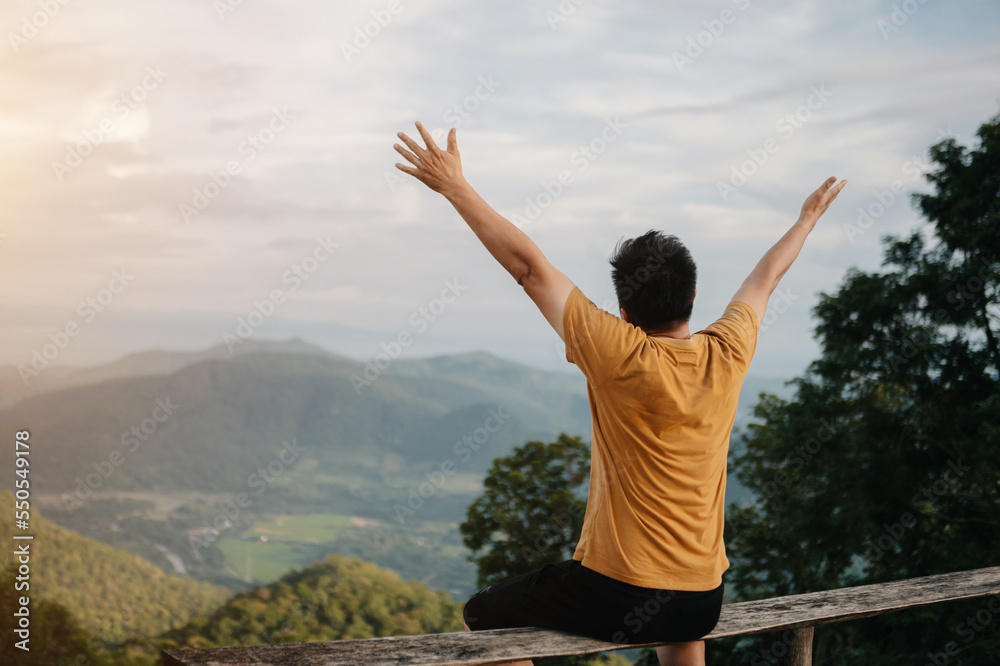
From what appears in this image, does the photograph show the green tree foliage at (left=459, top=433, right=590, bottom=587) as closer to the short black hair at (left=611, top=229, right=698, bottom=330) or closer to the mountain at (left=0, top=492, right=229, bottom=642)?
the short black hair at (left=611, top=229, right=698, bottom=330)

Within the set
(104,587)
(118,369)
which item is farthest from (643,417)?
(118,369)

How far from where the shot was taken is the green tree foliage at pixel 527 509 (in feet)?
30.5

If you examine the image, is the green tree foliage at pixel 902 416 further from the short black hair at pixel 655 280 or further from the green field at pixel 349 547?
the green field at pixel 349 547

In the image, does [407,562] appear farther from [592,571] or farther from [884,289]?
[592,571]

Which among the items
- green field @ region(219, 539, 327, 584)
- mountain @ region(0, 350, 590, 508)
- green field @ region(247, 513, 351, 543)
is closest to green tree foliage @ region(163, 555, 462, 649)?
green field @ region(219, 539, 327, 584)

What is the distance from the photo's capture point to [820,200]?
2.20 metres

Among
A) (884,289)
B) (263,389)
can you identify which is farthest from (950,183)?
(263,389)

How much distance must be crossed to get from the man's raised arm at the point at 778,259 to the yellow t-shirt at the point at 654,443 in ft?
0.86

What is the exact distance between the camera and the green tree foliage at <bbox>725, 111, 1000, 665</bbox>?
32.0ft

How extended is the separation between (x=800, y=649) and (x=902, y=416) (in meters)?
9.08

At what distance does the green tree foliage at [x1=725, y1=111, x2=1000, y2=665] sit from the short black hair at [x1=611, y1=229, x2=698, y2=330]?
30.5 ft

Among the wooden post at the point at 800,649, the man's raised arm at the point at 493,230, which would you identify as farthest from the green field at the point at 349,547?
the man's raised arm at the point at 493,230

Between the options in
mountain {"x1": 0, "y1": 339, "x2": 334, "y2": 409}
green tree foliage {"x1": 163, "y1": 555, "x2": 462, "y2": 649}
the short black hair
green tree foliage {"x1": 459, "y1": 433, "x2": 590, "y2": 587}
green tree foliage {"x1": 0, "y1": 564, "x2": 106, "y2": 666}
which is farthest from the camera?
mountain {"x1": 0, "y1": 339, "x2": 334, "y2": 409}

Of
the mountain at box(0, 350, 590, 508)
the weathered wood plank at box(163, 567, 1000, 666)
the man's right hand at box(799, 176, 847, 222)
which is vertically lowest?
the weathered wood plank at box(163, 567, 1000, 666)
